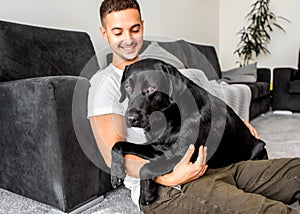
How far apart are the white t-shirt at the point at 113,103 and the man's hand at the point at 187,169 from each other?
0.50 ft

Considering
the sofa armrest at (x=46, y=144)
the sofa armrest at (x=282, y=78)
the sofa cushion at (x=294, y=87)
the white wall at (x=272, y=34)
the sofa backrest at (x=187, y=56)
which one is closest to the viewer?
the sofa armrest at (x=46, y=144)

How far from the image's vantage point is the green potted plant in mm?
4805

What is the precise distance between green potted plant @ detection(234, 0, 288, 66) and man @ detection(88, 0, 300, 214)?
3.83 meters

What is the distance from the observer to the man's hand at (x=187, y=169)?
103 centimetres

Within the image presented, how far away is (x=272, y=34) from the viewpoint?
200 inches

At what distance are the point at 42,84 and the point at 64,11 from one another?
54.5 inches

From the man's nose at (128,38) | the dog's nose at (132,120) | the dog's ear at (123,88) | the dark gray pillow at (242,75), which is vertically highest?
the man's nose at (128,38)

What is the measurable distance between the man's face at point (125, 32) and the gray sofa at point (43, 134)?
35cm

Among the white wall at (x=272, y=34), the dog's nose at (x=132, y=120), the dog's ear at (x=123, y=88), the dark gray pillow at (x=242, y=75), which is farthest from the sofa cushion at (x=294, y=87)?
the dog's nose at (x=132, y=120)

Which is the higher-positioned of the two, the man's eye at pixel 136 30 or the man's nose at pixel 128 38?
the man's eye at pixel 136 30

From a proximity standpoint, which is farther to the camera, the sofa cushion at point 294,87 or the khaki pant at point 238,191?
the sofa cushion at point 294,87

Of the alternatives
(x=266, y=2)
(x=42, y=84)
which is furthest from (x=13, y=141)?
(x=266, y=2)

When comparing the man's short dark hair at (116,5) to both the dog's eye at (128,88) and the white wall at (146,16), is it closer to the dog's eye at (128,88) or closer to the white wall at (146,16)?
the dog's eye at (128,88)

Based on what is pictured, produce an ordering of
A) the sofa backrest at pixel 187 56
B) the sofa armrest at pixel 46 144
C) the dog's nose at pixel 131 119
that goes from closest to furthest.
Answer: the dog's nose at pixel 131 119 < the sofa armrest at pixel 46 144 < the sofa backrest at pixel 187 56
